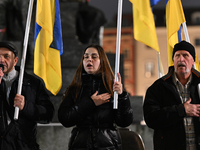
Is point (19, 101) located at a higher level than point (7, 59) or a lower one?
lower

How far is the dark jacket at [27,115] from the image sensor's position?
362cm

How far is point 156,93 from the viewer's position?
3834 millimetres

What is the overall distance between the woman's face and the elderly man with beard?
2.26ft

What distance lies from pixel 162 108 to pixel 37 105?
4.64 feet

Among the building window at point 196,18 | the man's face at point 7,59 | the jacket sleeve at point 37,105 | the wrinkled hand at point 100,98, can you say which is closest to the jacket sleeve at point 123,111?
the wrinkled hand at point 100,98

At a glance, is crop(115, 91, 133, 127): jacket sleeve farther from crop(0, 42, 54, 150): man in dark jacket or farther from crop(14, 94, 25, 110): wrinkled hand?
crop(14, 94, 25, 110): wrinkled hand

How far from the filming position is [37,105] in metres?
3.87

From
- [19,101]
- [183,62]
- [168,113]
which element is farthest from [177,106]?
[19,101]

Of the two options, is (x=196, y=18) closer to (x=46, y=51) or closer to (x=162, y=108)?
(x=46, y=51)

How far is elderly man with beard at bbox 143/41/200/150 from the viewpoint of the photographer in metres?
3.57

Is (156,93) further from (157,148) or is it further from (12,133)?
(12,133)

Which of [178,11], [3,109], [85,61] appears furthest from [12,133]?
[178,11]

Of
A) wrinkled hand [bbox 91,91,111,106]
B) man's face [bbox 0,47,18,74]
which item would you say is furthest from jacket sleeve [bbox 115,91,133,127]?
man's face [bbox 0,47,18,74]

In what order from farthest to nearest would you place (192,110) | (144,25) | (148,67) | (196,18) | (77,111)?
(196,18) → (148,67) → (144,25) → (77,111) → (192,110)
